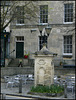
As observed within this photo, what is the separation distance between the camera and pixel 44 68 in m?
16.5

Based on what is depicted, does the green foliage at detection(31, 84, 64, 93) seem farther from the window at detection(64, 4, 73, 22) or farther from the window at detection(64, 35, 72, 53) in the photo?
the window at detection(64, 4, 73, 22)

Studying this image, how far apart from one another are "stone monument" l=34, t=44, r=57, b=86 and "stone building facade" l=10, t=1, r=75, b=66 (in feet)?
43.0

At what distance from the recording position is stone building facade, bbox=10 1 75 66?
3025 cm

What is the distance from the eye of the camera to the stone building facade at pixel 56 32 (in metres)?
30.2

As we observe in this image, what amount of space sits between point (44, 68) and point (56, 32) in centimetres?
1490

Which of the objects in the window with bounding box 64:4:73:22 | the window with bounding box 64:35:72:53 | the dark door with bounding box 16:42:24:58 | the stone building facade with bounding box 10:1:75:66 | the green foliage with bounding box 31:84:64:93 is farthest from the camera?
the dark door with bounding box 16:42:24:58

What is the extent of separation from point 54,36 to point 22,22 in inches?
196

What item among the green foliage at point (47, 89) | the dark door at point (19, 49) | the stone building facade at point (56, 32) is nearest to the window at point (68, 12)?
the stone building facade at point (56, 32)

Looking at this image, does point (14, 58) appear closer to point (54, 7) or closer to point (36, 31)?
point (36, 31)

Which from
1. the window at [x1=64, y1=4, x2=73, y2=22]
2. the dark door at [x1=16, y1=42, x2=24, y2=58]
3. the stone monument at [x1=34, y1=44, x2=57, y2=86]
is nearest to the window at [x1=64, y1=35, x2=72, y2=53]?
the window at [x1=64, y1=4, x2=73, y2=22]

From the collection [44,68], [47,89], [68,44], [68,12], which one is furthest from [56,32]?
[47,89]

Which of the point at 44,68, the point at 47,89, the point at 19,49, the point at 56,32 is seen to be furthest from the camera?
the point at 19,49

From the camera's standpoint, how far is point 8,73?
2477 cm

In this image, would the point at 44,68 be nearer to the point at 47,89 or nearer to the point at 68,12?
the point at 47,89
